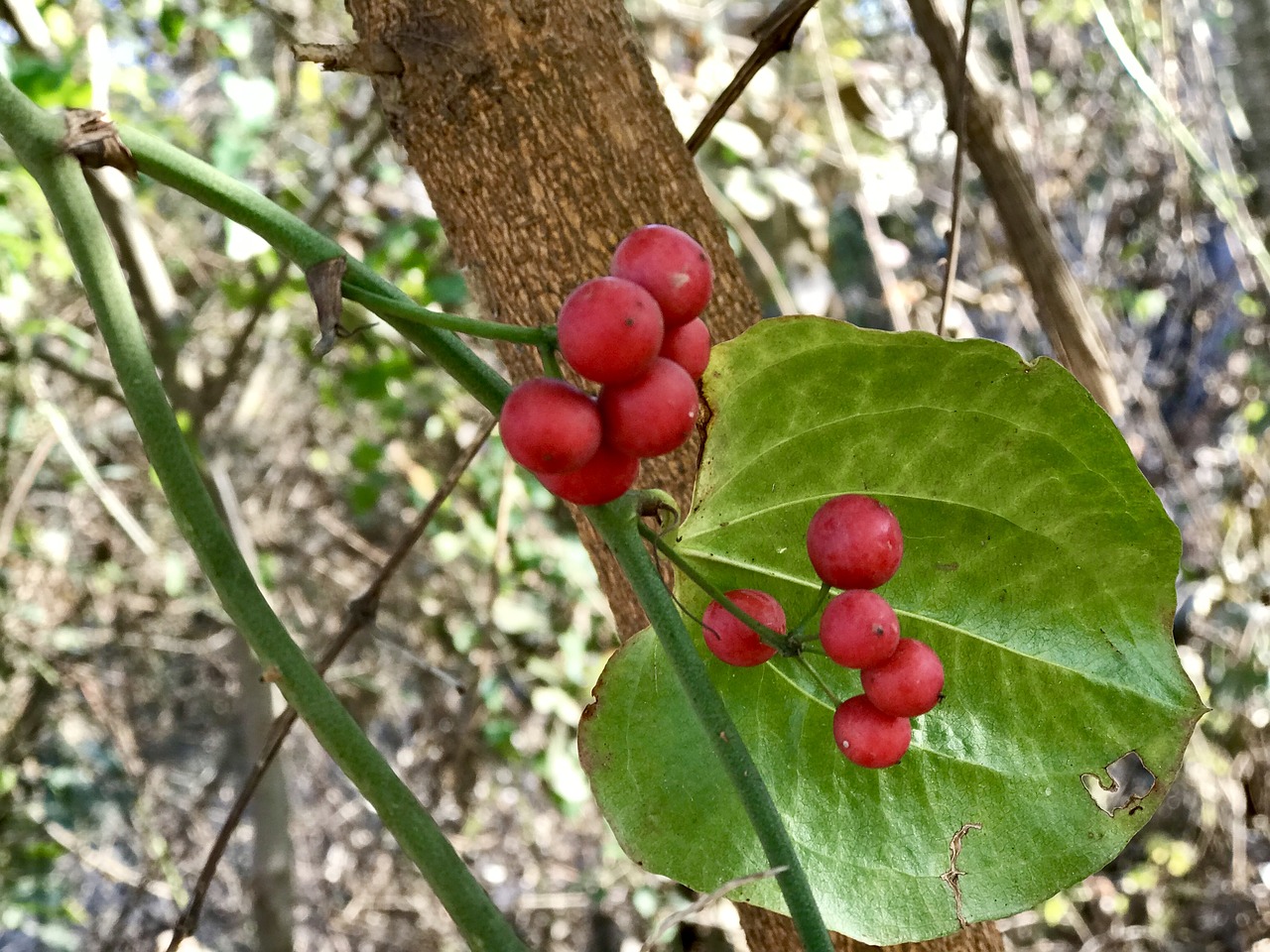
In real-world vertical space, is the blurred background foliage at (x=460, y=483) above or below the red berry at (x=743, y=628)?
above

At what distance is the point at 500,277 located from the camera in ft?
2.36

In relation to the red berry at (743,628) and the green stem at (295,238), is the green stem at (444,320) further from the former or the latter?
the red berry at (743,628)

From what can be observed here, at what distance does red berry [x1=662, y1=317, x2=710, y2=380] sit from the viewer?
40cm

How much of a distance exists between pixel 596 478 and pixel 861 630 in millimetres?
148

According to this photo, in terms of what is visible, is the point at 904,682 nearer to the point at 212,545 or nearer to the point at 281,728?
the point at 212,545

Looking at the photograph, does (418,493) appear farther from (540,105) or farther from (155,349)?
(540,105)

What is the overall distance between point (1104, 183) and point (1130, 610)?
2940 millimetres

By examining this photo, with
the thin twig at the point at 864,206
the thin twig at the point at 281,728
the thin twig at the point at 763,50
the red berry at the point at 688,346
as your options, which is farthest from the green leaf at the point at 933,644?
the thin twig at the point at 864,206

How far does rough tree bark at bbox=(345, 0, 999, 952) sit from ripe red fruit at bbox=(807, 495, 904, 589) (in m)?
0.25

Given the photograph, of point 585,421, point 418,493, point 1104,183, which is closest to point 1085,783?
point 585,421

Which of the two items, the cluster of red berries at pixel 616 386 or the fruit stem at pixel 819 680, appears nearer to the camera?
the cluster of red berries at pixel 616 386

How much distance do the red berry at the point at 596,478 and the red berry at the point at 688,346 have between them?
0.05 meters

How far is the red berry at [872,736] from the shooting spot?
47cm

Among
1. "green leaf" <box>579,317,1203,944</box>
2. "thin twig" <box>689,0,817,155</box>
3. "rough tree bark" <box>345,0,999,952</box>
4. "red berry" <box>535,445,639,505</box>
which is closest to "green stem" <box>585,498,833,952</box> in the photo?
"red berry" <box>535,445,639,505</box>
